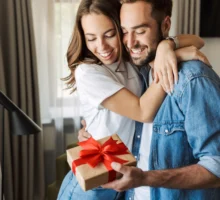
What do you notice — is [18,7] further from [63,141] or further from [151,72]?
[151,72]

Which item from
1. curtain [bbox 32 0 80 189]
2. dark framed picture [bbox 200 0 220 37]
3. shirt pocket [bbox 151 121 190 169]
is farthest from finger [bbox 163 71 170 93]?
dark framed picture [bbox 200 0 220 37]

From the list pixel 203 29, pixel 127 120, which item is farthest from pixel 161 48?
pixel 203 29

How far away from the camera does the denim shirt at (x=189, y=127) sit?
90 centimetres

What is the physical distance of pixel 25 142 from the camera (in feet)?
7.79

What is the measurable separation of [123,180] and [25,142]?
1634mm

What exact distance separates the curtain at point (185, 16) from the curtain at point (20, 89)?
1.09m

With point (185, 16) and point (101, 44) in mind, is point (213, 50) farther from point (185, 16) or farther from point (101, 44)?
point (101, 44)

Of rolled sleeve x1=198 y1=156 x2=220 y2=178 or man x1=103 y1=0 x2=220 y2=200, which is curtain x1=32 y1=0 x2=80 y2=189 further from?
rolled sleeve x1=198 y1=156 x2=220 y2=178

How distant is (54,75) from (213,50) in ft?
4.39

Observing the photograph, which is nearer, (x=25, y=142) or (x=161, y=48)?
(x=161, y=48)

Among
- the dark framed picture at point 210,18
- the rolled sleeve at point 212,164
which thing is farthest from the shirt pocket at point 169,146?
the dark framed picture at point 210,18

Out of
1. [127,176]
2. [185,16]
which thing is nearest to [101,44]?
[127,176]

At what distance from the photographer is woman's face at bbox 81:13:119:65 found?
3.69 ft

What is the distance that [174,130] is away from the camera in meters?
0.98
